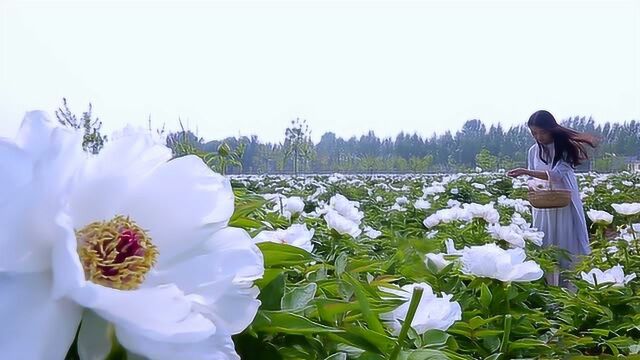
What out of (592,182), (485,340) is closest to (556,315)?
(485,340)

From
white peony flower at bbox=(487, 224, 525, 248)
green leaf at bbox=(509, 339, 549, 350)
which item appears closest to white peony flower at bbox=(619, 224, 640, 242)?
white peony flower at bbox=(487, 224, 525, 248)

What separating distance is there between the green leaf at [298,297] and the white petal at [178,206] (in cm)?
7

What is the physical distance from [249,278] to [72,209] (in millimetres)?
73

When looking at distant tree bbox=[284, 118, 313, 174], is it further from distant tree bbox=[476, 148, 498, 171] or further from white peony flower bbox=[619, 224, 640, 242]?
white peony flower bbox=[619, 224, 640, 242]

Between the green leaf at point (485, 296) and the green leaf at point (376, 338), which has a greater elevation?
the green leaf at point (376, 338)

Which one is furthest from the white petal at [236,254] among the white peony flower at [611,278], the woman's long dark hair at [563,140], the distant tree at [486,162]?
the distant tree at [486,162]

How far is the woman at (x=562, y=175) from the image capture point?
3.08 meters

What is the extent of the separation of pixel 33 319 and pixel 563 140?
3.17m

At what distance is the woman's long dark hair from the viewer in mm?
2998

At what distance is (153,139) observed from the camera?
10.5 inches

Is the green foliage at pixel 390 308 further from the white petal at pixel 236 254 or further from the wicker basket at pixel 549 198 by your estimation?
the wicker basket at pixel 549 198

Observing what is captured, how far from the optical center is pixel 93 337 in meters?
0.22

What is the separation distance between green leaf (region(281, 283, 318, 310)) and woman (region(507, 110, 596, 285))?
9.42ft

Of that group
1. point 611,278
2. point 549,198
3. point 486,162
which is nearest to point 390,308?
point 611,278
